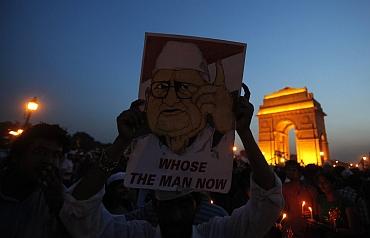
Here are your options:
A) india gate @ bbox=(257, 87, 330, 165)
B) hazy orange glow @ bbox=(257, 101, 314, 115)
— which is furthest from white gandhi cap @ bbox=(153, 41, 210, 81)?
hazy orange glow @ bbox=(257, 101, 314, 115)

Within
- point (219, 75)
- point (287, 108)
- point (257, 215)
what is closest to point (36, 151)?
point (219, 75)

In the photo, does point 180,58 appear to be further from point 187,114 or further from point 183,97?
point 187,114

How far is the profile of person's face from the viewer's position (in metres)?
1.81

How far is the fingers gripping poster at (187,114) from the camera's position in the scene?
1.75m

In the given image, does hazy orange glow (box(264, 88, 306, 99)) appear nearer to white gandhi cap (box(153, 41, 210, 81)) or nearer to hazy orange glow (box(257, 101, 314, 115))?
hazy orange glow (box(257, 101, 314, 115))

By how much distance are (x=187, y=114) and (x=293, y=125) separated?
44.6 m

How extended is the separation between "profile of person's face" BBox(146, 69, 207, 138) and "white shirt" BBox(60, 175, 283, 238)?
0.54 meters

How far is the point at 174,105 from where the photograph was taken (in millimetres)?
1835

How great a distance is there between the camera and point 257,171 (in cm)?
165

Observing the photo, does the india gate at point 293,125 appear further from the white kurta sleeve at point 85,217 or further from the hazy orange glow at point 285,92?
the white kurta sleeve at point 85,217

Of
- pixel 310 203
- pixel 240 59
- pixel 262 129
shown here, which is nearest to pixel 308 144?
pixel 262 129

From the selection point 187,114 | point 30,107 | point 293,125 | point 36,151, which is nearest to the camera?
point 187,114

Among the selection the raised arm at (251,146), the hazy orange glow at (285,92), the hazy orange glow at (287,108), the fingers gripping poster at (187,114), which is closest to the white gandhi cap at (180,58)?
the fingers gripping poster at (187,114)

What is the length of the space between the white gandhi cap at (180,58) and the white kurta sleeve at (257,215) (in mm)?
870
